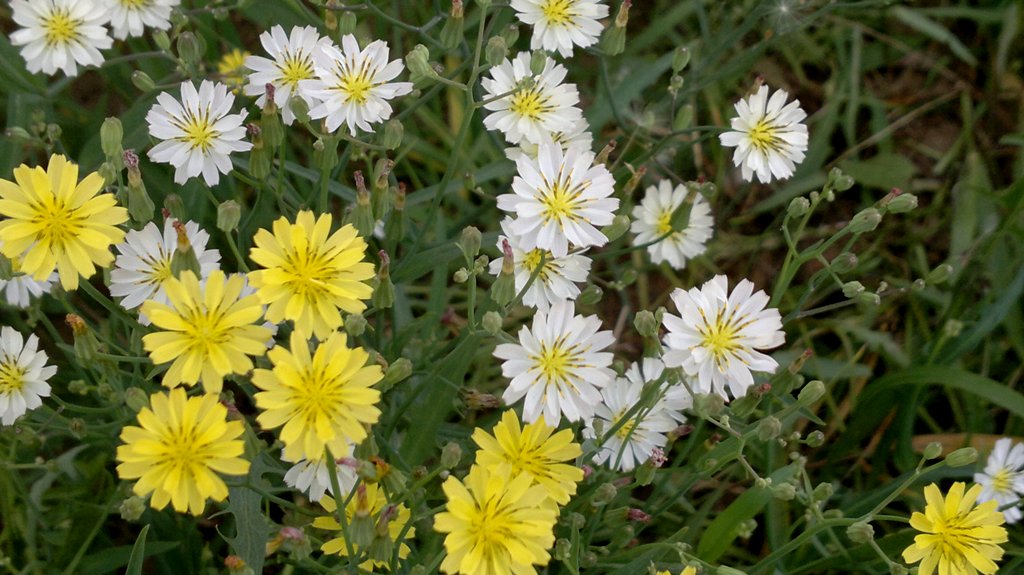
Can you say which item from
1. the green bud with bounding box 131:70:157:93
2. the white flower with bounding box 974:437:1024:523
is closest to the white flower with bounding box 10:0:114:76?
the green bud with bounding box 131:70:157:93

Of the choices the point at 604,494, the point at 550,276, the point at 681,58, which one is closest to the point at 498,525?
the point at 604,494

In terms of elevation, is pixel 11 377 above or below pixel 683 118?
below

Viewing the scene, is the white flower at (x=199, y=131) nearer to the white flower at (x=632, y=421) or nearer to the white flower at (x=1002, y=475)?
the white flower at (x=632, y=421)

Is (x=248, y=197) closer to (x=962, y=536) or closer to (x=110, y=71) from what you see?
(x=110, y=71)

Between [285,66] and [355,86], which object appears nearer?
[355,86]

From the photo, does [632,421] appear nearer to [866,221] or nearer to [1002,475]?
[866,221]

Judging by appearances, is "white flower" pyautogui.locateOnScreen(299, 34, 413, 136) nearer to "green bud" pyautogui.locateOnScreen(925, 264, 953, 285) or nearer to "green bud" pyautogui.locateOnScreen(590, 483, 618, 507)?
"green bud" pyautogui.locateOnScreen(590, 483, 618, 507)

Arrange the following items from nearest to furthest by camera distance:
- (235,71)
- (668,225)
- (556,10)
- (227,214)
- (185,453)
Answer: (185,453) → (227,214) → (556,10) → (235,71) → (668,225)

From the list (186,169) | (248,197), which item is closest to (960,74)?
(248,197)
